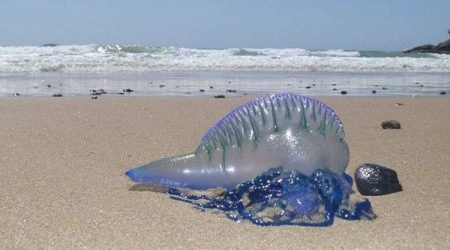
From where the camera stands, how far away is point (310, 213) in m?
1.90

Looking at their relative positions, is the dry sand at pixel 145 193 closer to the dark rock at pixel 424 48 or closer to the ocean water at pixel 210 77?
the ocean water at pixel 210 77

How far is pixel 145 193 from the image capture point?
2189 millimetres

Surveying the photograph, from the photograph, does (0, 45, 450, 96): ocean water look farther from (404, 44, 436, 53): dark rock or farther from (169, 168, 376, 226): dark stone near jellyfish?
(404, 44, 436, 53): dark rock

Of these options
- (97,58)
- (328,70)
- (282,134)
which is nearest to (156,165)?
(282,134)

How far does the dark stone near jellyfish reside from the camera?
1.89m

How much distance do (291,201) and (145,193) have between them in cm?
57

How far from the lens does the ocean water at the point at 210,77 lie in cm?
790

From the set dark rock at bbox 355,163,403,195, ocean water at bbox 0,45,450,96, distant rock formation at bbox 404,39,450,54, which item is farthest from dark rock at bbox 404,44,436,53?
dark rock at bbox 355,163,403,195

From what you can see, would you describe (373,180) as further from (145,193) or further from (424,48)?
(424,48)

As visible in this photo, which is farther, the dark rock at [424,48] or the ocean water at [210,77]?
the dark rock at [424,48]

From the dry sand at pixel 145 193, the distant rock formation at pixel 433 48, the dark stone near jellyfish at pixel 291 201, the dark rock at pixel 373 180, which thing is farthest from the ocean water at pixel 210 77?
the distant rock formation at pixel 433 48

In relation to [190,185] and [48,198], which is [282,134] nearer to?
[190,185]

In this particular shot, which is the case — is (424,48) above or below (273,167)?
above

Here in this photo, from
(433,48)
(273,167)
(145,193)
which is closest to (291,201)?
(273,167)
